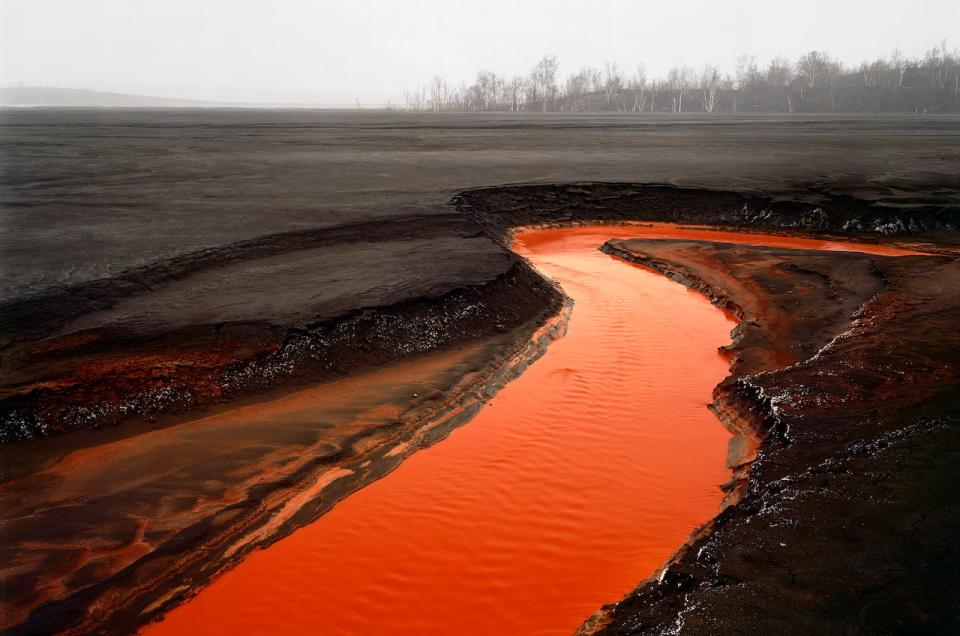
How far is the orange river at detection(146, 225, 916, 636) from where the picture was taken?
12.2ft

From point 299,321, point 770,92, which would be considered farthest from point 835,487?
point 770,92

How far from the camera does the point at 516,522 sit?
4.54m

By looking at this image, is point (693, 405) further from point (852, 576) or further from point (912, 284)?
point (912, 284)

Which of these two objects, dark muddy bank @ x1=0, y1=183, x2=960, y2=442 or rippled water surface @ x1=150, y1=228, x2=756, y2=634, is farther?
dark muddy bank @ x1=0, y1=183, x2=960, y2=442

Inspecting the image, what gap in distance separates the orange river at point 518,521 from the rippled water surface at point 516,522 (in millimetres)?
11

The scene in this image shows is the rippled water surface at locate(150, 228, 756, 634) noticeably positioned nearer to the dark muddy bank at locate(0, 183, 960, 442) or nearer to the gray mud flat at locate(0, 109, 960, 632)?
the gray mud flat at locate(0, 109, 960, 632)

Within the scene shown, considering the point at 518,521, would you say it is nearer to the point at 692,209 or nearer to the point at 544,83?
the point at 692,209

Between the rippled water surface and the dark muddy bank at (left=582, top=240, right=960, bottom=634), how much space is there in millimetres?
386

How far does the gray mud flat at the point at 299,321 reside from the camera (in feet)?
13.0

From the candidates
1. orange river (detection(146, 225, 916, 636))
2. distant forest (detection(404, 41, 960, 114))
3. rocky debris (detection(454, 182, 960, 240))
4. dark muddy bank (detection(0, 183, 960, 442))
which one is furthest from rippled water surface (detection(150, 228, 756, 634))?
distant forest (detection(404, 41, 960, 114))

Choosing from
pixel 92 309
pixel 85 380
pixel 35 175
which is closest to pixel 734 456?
pixel 85 380

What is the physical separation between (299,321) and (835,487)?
5.18 metres

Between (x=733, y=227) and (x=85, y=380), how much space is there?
43.5 feet

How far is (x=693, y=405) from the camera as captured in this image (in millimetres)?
6406
